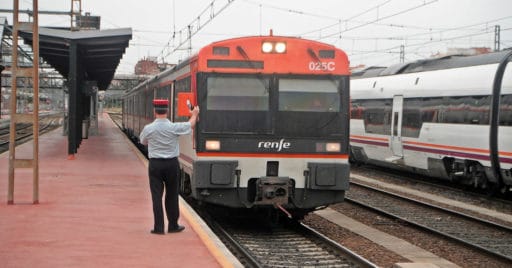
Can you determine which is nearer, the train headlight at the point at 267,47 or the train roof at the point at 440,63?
the train headlight at the point at 267,47

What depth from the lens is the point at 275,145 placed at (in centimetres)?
1048

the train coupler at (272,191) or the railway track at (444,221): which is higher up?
the train coupler at (272,191)

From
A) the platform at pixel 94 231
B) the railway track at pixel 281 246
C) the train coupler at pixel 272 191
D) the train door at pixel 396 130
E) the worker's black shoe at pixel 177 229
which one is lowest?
the railway track at pixel 281 246

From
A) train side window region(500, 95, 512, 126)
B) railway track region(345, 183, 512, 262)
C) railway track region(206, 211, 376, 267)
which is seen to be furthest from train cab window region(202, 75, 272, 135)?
train side window region(500, 95, 512, 126)

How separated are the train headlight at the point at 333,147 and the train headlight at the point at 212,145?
1608 mm

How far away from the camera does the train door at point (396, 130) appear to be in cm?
1983

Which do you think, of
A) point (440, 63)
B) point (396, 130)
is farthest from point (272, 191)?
point (396, 130)

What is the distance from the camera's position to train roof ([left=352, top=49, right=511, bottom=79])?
52.5 feet

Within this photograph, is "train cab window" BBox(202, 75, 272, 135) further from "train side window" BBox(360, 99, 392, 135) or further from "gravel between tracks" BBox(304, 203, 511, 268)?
"train side window" BBox(360, 99, 392, 135)

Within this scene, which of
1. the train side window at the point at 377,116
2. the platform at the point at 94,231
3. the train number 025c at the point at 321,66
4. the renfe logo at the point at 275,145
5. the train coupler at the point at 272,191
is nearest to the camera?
the platform at the point at 94,231

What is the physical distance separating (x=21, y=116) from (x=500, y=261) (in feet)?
23.8

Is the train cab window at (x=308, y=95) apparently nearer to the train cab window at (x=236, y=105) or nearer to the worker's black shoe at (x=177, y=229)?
the train cab window at (x=236, y=105)

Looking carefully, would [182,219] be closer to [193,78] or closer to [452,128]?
[193,78]

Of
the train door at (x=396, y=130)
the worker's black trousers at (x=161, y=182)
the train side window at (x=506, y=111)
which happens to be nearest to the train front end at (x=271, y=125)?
the worker's black trousers at (x=161, y=182)
